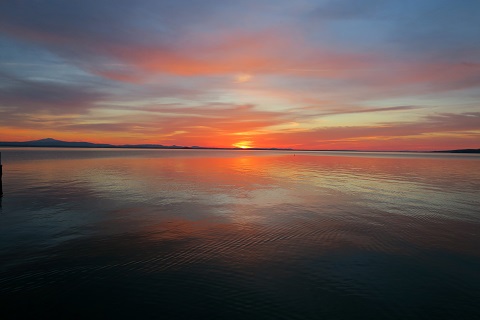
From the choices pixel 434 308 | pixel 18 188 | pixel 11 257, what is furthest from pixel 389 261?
pixel 18 188

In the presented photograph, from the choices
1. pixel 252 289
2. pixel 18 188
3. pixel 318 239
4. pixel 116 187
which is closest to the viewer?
pixel 252 289

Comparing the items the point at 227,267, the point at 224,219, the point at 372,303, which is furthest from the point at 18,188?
the point at 372,303

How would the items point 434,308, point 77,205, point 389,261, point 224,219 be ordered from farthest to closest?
point 77,205 → point 224,219 → point 389,261 → point 434,308

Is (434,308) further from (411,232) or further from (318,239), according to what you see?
(411,232)

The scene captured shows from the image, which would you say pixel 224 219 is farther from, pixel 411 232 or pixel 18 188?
pixel 18 188

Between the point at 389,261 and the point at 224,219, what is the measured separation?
8755 mm

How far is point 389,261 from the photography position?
34.9 feet

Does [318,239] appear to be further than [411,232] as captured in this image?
No

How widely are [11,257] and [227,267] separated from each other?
26.0ft

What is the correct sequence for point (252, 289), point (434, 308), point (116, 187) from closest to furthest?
point (434, 308) → point (252, 289) → point (116, 187)

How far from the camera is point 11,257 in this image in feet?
33.5

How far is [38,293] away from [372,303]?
9452 mm

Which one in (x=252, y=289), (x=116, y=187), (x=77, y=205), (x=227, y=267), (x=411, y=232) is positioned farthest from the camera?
(x=116, y=187)

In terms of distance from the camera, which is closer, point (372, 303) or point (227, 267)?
point (372, 303)
